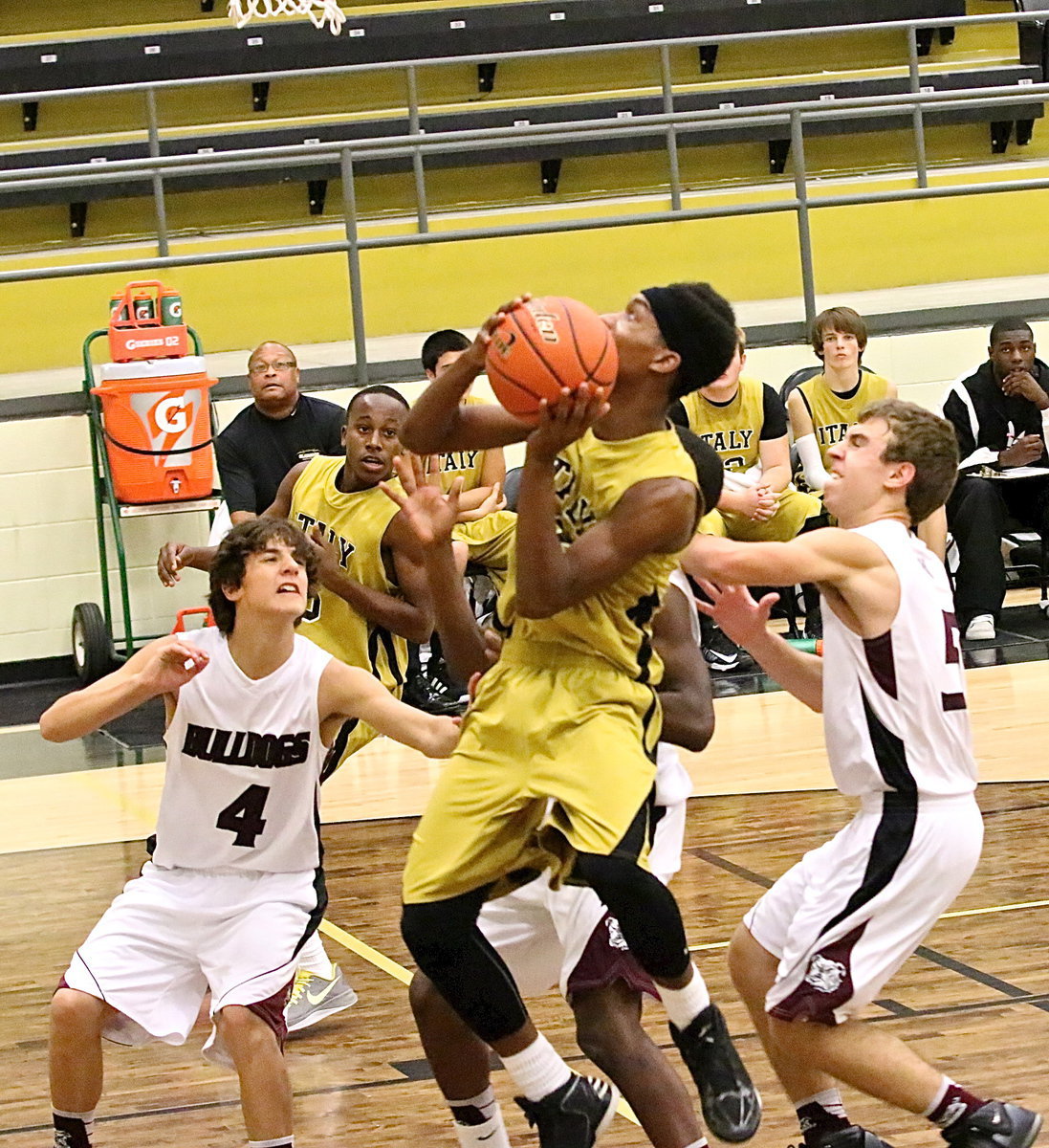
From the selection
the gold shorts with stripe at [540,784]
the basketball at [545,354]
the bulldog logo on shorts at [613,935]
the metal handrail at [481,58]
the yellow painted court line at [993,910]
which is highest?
the metal handrail at [481,58]

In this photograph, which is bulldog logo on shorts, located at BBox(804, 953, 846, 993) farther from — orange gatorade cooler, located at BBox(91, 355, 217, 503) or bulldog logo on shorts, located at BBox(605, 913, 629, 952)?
orange gatorade cooler, located at BBox(91, 355, 217, 503)

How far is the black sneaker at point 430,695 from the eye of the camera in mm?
7840

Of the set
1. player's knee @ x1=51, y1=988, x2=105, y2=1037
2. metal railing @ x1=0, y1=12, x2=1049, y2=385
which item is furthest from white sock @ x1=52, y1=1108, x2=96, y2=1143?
metal railing @ x1=0, y1=12, x2=1049, y2=385

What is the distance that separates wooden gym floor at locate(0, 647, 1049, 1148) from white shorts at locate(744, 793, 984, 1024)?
0.49 meters

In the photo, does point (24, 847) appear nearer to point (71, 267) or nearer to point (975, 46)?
point (71, 267)

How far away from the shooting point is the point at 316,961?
4.54 m

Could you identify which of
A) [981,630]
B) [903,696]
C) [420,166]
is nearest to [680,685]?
[903,696]

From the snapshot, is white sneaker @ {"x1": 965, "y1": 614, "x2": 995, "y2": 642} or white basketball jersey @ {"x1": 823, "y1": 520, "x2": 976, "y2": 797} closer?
white basketball jersey @ {"x1": 823, "y1": 520, "x2": 976, "y2": 797}

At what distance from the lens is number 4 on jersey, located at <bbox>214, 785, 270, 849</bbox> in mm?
3662

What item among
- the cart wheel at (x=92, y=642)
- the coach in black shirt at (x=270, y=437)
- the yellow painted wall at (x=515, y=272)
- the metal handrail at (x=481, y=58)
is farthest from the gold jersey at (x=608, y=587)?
the metal handrail at (x=481, y=58)

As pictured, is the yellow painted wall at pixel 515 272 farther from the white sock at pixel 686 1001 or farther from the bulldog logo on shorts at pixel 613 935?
the white sock at pixel 686 1001

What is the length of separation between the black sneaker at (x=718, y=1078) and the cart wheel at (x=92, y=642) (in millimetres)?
5833

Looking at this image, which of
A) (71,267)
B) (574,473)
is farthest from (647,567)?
(71,267)

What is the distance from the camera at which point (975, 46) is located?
1330 centimetres
